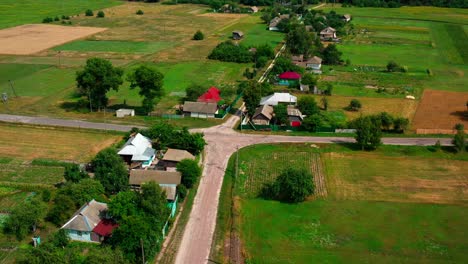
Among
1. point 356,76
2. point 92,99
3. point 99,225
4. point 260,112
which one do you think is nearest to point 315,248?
point 99,225

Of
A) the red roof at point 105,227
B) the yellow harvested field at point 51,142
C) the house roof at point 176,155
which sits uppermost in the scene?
the house roof at point 176,155

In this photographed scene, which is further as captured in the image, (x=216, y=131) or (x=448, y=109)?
(x=448, y=109)

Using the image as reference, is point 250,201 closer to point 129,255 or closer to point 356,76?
point 129,255

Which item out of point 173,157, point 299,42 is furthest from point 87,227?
point 299,42

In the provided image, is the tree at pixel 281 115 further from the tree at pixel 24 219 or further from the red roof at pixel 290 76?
the tree at pixel 24 219

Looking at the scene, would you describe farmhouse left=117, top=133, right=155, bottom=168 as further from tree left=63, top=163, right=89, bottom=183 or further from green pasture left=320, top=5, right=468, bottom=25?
green pasture left=320, top=5, right=468, bottom=25

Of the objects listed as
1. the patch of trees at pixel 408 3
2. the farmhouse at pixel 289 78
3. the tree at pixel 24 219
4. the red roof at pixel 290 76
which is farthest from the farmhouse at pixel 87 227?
the patch of trees at pixel 408 3

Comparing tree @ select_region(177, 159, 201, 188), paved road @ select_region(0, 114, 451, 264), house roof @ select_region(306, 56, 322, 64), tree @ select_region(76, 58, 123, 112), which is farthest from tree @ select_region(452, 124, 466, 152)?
tree @ select_region(76, 58, 123, 112)
